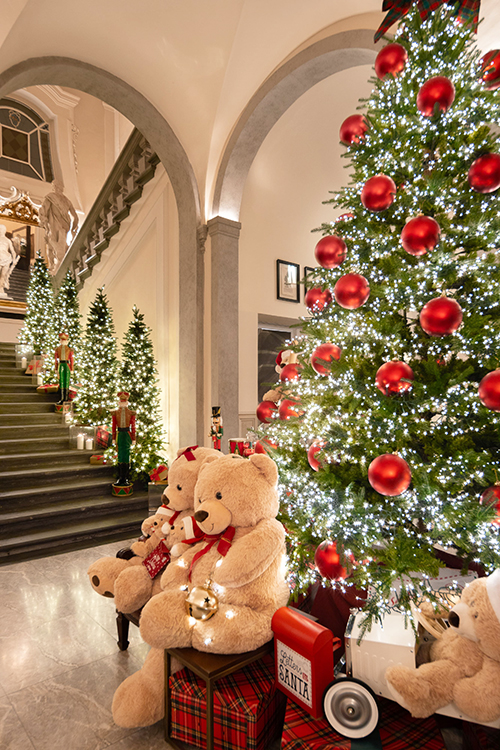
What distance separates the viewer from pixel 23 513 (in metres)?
4.43

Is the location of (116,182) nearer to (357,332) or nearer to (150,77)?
(150,77)

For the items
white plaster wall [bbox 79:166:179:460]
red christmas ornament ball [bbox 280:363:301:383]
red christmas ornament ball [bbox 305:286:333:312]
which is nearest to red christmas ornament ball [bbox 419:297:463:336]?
red christmas ornament ball [bbox 305:286:333:312]

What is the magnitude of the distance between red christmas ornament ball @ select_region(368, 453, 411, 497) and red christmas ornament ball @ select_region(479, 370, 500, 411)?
36 centimetres

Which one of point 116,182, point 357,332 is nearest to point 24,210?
point 116,182

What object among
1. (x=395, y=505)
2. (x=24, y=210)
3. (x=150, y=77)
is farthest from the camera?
(x=24, y=210)

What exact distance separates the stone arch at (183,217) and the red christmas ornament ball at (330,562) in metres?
3.79

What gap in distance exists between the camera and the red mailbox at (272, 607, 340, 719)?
4.98 ft

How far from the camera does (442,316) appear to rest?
5.13 ft

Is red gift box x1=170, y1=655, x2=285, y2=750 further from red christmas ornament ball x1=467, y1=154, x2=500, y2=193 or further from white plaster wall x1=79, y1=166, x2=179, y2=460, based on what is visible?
white plaster wall x1=79, y1=166, x2=179, y2=460

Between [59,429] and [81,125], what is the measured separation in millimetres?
10051

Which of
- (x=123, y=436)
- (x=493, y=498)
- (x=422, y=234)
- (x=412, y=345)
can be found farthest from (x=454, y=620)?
(x=123, y=436)

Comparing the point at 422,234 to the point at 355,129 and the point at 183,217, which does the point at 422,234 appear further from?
the point at 183,217

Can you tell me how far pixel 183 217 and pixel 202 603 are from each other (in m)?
5.14

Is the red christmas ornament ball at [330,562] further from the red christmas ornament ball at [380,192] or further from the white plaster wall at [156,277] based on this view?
the white plaster wall at [156,277]
